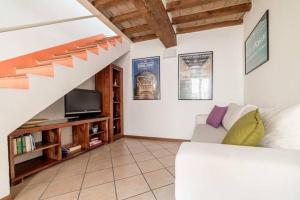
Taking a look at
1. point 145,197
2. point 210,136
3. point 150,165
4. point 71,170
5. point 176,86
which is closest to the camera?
point 145,197

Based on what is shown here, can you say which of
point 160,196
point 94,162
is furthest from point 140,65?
point 160,196

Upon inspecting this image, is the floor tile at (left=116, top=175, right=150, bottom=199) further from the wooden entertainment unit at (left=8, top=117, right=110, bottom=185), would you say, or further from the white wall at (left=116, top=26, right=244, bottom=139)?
the white wall at (left=116, top=26, right=244, bottom=139)

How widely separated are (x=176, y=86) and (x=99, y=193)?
2505 mm

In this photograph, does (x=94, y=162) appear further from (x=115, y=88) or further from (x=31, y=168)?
(x=115, y=88)

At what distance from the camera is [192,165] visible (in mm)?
820

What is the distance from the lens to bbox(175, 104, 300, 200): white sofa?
0.72 metres

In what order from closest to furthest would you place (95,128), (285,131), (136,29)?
(285,131) < (95,128) < (136,29)

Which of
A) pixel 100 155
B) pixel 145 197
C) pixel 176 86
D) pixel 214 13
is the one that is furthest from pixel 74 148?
pixel 214 13

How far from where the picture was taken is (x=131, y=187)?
163 centimetres

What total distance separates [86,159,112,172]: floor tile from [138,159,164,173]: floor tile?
443 millimetres

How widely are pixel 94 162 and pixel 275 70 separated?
8.32ft

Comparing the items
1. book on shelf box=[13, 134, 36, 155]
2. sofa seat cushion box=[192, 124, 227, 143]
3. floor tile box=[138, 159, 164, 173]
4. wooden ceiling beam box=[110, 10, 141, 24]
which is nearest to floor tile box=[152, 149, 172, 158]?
floor tile box=[138, 159, 164, 173]

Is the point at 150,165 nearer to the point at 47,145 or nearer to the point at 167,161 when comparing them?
the point at 167,161

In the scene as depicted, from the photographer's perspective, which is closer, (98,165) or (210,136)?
(210,136)
